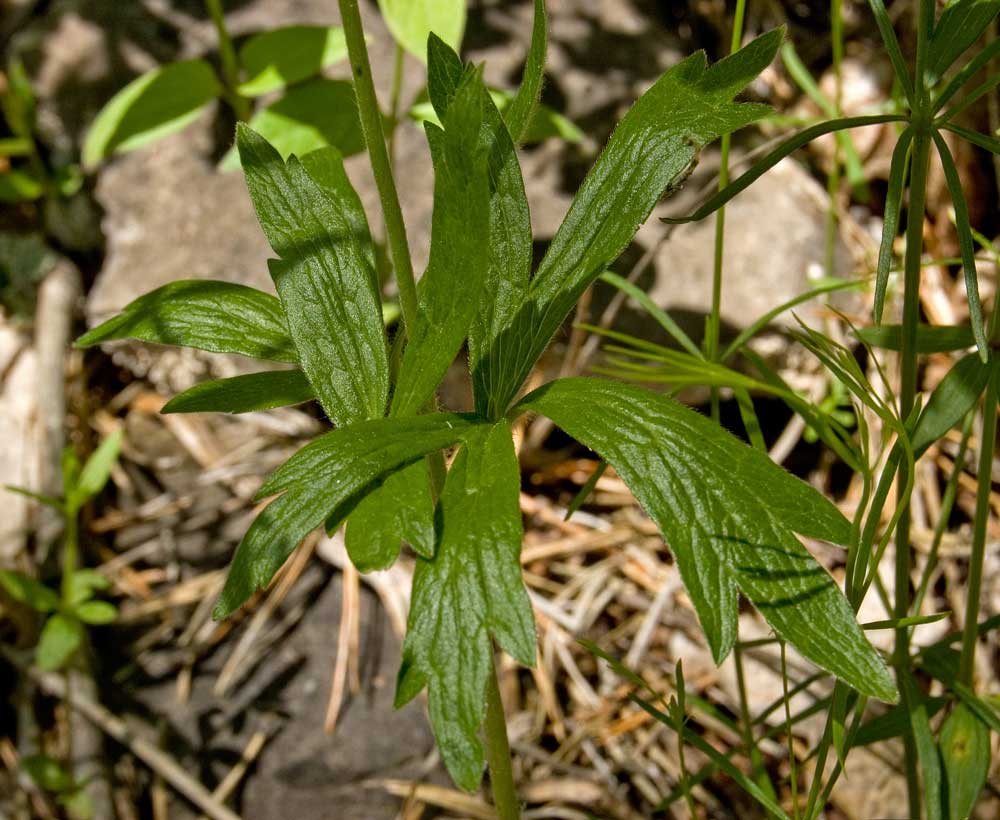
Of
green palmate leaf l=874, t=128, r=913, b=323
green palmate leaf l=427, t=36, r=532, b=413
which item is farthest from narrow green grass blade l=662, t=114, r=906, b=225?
green palmate leaf l=427, t=36, r=532, b=413

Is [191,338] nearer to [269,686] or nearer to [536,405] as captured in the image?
[536,405]

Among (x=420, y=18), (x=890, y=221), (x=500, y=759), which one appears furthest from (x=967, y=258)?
(x=420, y=18)

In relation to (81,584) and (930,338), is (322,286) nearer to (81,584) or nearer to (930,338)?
(930,338)

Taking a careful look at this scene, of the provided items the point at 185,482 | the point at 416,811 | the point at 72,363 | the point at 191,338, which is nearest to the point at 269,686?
the point at 416,811

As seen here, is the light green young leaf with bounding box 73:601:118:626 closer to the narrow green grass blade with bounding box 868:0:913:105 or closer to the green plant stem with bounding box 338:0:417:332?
the green plant stem with bounding box 338:0:417:332

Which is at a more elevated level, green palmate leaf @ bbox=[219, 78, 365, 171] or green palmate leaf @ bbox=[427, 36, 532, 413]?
green palmate leaf @ bbox=[219, 78, 365, 171]

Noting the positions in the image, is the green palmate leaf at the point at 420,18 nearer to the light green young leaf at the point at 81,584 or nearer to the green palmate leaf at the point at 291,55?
the green palmate leaf at the point at 291,55
